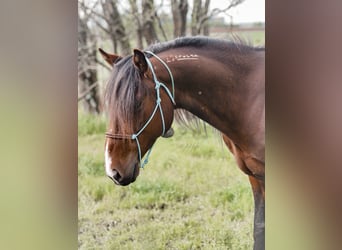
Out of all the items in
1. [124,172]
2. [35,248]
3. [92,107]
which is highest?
[92,107]

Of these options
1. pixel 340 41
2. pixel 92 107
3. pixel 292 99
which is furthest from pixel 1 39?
pixel 340 41

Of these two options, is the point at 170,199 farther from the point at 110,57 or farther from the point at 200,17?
the point at 200,17

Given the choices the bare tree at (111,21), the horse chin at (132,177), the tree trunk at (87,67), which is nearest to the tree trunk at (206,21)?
the bare tree at (111,21)

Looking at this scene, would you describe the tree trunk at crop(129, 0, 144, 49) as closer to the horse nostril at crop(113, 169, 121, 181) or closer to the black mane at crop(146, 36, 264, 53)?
the black mane at crop(146, 36, 264, 53)

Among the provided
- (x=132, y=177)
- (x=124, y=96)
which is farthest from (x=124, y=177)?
(x=124, y=96)

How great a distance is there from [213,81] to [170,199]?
507 mm

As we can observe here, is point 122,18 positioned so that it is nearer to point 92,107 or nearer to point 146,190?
point 92,107

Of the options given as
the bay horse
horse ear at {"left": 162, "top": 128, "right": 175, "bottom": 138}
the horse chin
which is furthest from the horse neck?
the horse chin

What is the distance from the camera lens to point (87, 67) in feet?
5.64

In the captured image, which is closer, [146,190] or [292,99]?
[292,99]

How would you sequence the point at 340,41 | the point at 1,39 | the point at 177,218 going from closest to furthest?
the point at 340,41 → the point at 1,39 → the point at 177,218

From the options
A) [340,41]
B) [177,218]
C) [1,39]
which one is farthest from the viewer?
[177,218]

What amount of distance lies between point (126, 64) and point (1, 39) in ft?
1.55

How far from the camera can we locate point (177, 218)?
1.70m
